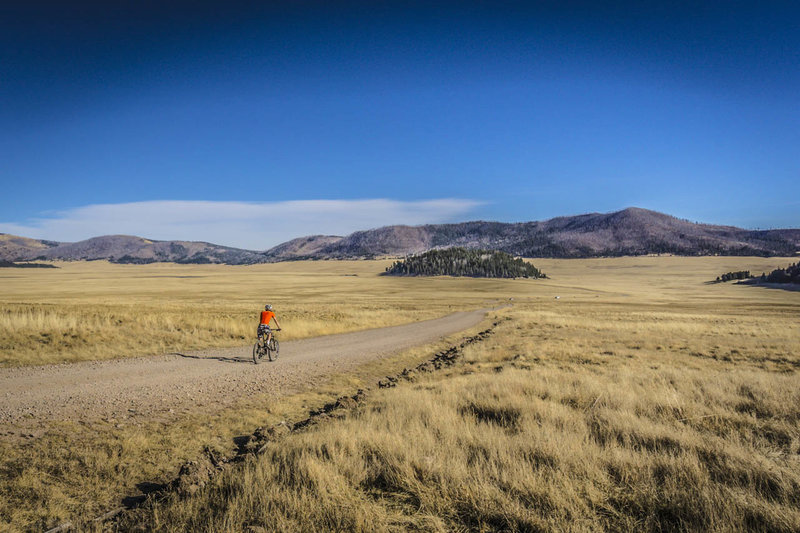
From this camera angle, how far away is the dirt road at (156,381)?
29.2 ft

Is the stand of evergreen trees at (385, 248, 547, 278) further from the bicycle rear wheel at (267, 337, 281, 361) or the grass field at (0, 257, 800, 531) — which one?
the grass field at (0, 257, 800, 531)

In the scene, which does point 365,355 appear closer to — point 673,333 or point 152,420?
point 152,420

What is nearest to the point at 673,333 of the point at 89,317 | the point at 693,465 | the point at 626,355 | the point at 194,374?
the point at 626,355

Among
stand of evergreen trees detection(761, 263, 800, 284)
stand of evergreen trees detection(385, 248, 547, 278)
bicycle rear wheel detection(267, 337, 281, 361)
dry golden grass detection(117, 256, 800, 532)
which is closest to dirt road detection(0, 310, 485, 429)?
bicycle rear wheel detection(267, 337, 281, 361)

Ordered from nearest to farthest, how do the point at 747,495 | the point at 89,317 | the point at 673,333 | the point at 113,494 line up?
the point at 747,495 → the point at 113,494 → the point at 89,317 → the point at 673,333

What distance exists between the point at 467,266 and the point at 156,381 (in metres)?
139

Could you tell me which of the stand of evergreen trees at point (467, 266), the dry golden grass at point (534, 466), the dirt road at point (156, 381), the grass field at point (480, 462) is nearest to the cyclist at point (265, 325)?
the dirt road at point (156, 381)

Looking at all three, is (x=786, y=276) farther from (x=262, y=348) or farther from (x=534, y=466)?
(x=534, y=466)

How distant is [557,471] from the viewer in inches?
197

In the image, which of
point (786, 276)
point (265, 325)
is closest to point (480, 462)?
point (265, 325)

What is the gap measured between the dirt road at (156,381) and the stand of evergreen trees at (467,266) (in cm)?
12722

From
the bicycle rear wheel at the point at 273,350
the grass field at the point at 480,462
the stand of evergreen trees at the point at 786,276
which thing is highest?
the grass field at the point at 480,462

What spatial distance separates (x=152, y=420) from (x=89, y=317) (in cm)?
1526

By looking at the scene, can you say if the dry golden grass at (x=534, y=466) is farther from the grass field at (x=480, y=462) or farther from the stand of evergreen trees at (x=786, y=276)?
the stand of evergreen trees at (x=786, y=276)
